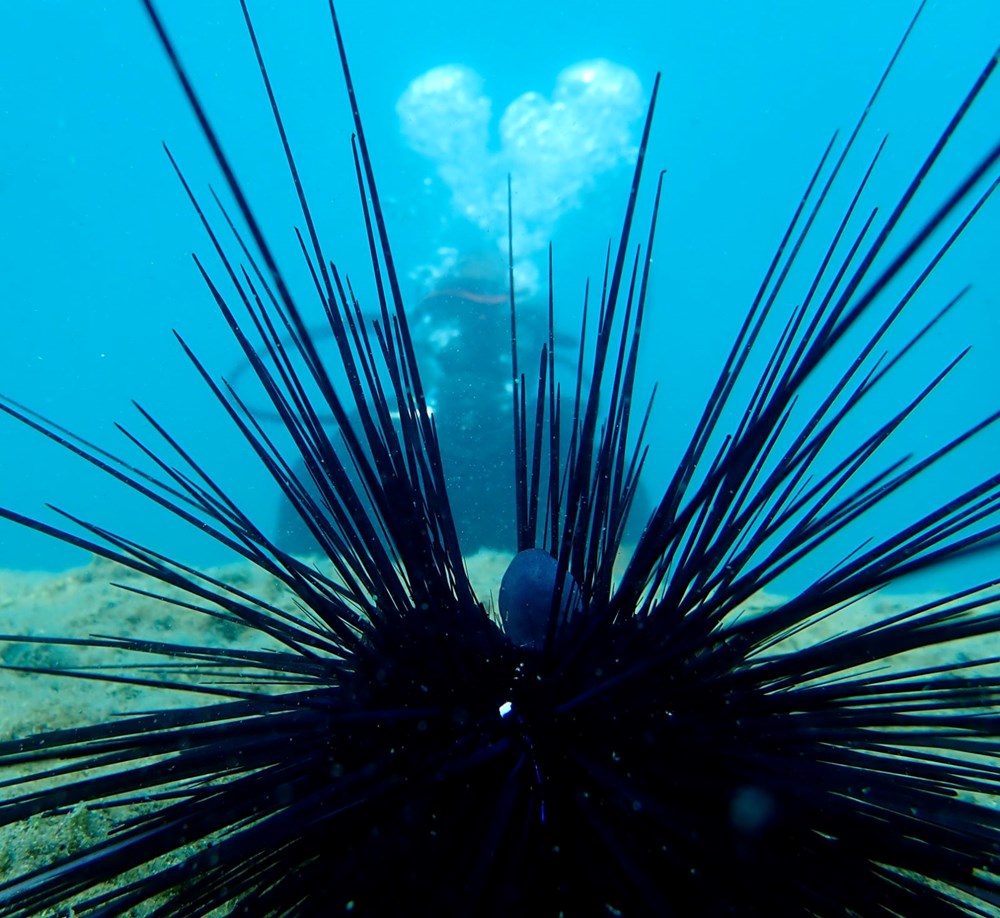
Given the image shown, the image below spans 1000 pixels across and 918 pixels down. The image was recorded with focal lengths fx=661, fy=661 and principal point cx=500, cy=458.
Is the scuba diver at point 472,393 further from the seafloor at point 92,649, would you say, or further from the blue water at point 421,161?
the blue water at point 421,161

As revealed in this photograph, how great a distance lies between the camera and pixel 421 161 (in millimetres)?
46594

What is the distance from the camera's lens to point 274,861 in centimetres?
150

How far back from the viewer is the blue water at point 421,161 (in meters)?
37.8

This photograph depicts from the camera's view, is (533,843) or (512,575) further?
(512,575)

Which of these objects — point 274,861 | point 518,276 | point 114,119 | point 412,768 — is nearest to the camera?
point 412,768

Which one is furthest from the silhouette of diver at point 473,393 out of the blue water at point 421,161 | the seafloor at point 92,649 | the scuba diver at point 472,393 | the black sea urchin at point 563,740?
the blue water at point 421,161

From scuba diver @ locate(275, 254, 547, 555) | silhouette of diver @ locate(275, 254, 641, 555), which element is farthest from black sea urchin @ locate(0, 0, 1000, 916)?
scuba diver @ locate(275, 254, 547, 555)

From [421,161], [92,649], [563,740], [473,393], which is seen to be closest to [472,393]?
[473,393]

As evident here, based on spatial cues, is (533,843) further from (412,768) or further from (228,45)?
(228,45)

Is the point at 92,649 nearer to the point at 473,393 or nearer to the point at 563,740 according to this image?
the point at 563,740

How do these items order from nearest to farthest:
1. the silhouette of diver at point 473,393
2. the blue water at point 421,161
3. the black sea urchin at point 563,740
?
the black sea urchin at point 563,740
the silhouette of diver at point 473,393
the blue water at point 421,161

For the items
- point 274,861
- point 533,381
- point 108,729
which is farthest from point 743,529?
point 533,381

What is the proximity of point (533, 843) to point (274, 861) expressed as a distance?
1.99 ft

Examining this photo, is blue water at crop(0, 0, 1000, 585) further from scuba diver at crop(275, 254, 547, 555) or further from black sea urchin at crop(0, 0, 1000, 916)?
black sea urchin at crop(0, 0, 1000, 916)
